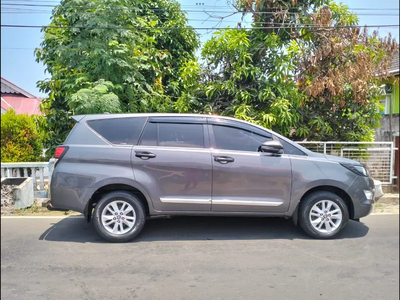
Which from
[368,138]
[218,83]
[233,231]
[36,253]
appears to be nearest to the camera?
[36,253]

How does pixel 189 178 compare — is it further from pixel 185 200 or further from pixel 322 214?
pixel 322 214

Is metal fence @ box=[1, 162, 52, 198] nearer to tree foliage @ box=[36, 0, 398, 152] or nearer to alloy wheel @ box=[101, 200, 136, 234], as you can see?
tree foliage @ box=[36, 0, 398, 152]

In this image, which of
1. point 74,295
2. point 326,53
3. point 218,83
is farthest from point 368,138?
point 74,295

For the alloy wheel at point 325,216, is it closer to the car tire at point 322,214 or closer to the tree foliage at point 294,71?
the car tire at point 322,214

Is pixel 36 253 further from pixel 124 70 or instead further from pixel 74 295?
pixel 124 70

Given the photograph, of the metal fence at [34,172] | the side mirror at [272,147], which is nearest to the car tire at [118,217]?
the side mirror at [272,147]

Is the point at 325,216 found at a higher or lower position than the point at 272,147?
lower

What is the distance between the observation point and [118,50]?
5863 mm

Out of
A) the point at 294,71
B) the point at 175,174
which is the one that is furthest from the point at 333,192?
the point at 294,71

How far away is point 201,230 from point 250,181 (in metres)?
1.14

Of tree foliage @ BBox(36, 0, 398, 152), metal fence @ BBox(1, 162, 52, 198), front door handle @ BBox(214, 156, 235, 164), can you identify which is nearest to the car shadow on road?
front door handle @ BBox(214, 156, 235, 164)

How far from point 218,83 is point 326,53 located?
2.64 metres

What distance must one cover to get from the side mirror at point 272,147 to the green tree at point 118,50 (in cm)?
260

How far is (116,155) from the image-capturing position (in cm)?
414
